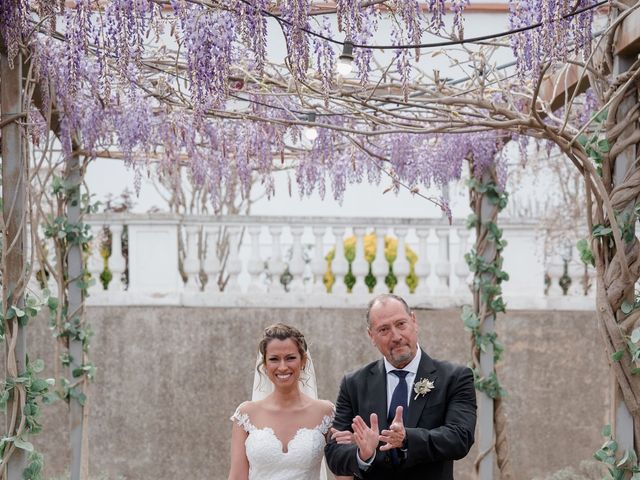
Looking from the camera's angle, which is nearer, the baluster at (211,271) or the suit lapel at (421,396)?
the suit lapel at (421,396)

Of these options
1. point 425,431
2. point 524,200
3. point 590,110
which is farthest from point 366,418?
point 524,200

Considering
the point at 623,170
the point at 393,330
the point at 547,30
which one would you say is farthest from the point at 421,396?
the point at 547,30

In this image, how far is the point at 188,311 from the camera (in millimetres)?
7793

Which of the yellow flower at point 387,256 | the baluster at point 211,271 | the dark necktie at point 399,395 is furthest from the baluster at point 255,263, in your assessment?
the dark necktie at point 399,395

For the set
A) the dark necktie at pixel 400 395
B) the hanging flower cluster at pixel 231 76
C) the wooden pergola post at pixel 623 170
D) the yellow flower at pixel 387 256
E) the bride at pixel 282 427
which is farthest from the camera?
the yellow flower at pixel 387 256

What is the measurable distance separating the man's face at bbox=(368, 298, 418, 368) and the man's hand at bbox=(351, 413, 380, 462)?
0.91 ft

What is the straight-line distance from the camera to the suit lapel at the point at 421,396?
129 inches

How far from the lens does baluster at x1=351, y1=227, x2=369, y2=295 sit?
25.9ft

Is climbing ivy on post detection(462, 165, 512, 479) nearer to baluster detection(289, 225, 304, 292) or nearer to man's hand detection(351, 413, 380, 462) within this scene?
baluster detection(289, 225, 304, 292)

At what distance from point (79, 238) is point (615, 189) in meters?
3.31

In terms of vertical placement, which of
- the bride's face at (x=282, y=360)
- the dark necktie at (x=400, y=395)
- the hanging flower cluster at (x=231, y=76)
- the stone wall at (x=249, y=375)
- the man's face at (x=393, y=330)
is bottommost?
the stone wall at (x=249, y=375)

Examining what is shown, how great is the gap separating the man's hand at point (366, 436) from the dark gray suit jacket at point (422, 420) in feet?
0.33

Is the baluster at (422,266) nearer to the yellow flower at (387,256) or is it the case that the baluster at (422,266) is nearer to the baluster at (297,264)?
the yellow flower at (387,256)

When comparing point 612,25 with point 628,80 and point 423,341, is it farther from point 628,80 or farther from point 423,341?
point 423,341
